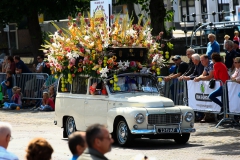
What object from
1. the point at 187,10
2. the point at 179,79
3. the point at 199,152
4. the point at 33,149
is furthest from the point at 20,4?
the point at 187,10

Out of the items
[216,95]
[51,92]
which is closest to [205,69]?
[216,95]

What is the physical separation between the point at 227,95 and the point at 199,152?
4255 mm

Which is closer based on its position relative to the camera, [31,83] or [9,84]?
[31,83]

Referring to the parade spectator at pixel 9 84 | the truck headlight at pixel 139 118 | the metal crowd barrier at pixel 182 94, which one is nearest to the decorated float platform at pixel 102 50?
the truck headlight at pixel 139 118

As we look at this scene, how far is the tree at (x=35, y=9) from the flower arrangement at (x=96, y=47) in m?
15.6

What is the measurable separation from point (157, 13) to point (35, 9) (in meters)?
9.04

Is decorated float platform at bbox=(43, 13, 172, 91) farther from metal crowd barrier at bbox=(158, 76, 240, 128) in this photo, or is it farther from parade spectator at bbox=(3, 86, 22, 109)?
parade spectator at bbox=(3, 86, 22, 109)

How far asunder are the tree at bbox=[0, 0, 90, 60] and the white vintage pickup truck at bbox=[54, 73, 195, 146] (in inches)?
617

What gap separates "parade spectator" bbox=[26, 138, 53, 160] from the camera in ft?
21.3

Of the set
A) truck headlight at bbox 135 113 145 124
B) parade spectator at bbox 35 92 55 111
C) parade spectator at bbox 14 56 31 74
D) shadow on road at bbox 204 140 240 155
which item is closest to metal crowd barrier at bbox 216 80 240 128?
shadow on road at bbox 204 140 240 155

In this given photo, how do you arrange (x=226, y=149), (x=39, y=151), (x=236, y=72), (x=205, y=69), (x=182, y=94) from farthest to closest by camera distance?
(x=182, y=94), (x=205, y=69), (x=236, y=72), (x=226, y=149), (x=39, y=151)

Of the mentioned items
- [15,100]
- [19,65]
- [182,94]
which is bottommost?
[15,100]

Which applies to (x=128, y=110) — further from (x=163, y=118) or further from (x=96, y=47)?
(x=96, y=47)

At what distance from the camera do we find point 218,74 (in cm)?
1808
